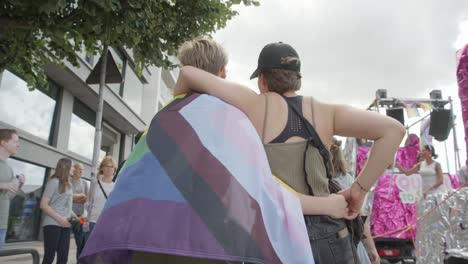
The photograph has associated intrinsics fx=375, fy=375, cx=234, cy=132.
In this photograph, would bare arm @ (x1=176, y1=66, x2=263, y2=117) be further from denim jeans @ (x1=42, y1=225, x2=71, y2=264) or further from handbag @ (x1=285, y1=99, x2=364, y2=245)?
denim jeans @ (x1=42, y1=225, x2=71, y2=264)

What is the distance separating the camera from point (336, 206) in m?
1.60

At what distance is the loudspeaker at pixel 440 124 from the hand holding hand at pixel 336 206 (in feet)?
33.0

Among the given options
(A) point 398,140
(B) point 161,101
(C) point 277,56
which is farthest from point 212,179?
(B) point 161,101

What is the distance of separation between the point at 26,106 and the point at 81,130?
4088mm

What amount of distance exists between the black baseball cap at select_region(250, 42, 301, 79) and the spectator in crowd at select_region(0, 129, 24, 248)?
3.33m

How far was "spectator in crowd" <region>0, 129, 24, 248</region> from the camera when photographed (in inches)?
153

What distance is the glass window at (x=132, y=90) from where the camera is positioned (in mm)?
19172

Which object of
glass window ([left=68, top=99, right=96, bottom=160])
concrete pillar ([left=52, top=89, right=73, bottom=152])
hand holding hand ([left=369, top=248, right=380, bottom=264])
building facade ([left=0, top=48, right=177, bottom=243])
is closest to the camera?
hand holding hand ([left=369, top=248, right=380, bottom=264])

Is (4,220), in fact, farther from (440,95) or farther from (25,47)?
(440,95)

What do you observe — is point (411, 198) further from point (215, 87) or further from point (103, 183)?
point (215, 87)

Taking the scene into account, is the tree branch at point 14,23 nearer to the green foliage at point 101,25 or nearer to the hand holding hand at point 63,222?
the green foliage at point 101,25

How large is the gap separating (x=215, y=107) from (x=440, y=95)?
11.3 meters

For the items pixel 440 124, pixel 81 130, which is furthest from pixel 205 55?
pixel 81 130

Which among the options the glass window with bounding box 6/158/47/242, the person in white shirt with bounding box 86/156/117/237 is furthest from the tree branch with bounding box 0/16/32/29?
the glass window with bounding box 6/158/47/242
